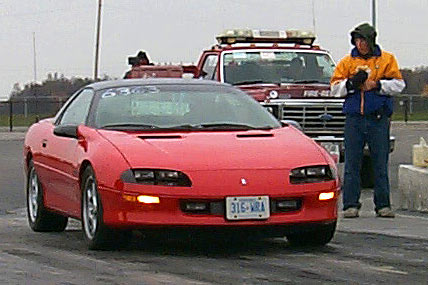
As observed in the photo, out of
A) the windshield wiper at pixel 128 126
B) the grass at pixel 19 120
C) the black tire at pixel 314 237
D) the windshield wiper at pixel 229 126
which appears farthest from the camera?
the grass at pixel 19 120

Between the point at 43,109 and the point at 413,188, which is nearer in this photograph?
the point at 413,188

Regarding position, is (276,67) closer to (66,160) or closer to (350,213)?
(350,213)

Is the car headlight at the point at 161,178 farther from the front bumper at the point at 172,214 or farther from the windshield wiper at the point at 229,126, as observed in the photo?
the windshield wiper at the point at 229,126

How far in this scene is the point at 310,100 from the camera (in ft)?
56.0

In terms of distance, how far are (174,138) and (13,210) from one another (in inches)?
208

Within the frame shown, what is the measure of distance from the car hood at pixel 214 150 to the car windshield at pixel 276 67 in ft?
27.1

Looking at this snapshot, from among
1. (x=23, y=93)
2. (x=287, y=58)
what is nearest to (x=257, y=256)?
(x=287, y=58)

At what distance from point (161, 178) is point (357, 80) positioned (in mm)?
3517

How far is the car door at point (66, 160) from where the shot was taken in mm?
9727

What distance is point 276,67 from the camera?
59.4 feet

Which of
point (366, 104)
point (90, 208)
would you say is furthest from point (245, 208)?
point (366, 104)

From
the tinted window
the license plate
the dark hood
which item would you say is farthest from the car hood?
the dark hood

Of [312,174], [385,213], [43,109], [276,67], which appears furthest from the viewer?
[43,109]

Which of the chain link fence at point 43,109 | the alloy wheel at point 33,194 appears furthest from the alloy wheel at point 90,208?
the chain link fence at point 43,109
